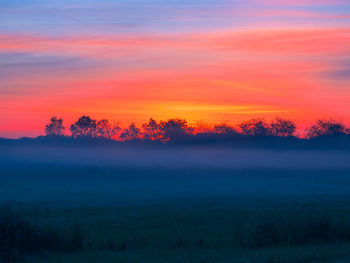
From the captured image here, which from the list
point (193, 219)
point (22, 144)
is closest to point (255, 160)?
point (22, 144)

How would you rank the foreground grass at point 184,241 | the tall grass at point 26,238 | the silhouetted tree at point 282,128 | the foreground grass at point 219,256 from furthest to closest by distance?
the silhouetted tree at point 282,128
the foreground grass at point 184,241
the tall grass at point 26,238
the foreground grass at point 219,256

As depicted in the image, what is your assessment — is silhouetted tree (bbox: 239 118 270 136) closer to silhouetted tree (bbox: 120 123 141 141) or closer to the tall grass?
silhouetted tree (bbox: 120 123 141 141)

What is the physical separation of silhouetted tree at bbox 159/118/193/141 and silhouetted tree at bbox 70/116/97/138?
18123mm

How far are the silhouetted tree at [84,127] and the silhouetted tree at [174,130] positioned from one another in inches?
713

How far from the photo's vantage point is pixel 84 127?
142m

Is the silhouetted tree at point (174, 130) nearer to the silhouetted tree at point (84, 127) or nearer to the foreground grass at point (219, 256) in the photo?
the silhouetted tree at point (84, 127)

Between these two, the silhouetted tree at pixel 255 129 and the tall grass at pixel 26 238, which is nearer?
the tall grass at pixel 26 238

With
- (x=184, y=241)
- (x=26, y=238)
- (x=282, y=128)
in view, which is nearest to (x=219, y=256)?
(x=184, y=241)

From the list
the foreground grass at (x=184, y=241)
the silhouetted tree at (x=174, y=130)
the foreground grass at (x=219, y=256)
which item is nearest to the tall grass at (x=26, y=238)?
the foreground grass at (x=184, y=241)

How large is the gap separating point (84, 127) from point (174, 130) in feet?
77.9

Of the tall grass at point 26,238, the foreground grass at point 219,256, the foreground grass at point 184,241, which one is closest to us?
the foreground grass at point 219,256

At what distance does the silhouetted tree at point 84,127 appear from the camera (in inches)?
5561

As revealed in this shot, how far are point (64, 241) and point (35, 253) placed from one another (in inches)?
44.3

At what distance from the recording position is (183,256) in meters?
13.6
